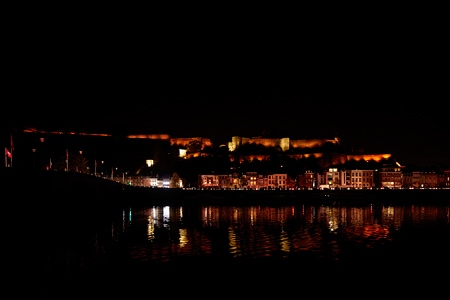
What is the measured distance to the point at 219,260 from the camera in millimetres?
23062

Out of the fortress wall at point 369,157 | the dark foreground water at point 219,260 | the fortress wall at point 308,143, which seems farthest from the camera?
the fortress wall at point 308,143

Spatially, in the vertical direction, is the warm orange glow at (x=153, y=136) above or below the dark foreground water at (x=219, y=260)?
above

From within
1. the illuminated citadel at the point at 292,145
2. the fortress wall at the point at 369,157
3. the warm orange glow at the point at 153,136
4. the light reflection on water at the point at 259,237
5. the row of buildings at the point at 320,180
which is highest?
the warm orange glow at the point at 153,136

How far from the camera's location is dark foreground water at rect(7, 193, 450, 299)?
58.5ft

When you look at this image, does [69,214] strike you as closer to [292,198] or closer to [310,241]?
[310,241]

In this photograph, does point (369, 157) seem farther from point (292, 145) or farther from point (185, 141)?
point (185, 141)

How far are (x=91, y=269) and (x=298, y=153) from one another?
116920 mm

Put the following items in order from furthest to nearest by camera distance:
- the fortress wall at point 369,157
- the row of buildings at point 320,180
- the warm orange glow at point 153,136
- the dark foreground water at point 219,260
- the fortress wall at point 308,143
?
the warm orange glow at point 153,136
the fortress wall at point 308,143
the fortress wall at point 369,157
the row of buildings at point 320,180
the dark foreground water at point 219,260

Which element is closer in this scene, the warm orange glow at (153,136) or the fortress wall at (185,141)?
the fortress wall at (185,141)

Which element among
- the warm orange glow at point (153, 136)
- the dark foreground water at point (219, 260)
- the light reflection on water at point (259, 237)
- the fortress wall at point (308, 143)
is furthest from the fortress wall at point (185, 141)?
the dark foreground water at point (219, 260)

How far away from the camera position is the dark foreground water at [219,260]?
17.8m

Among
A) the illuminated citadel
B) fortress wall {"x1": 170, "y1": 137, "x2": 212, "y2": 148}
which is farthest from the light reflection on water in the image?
fortress wall {"x1": 170, "y1": 137, "x2": 212, "y2": 148}

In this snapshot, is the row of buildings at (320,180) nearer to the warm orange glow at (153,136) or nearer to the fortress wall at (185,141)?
the fortress wall at (185,141)

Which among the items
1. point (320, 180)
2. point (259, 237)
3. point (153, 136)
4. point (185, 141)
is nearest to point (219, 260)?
point (259, 237)
